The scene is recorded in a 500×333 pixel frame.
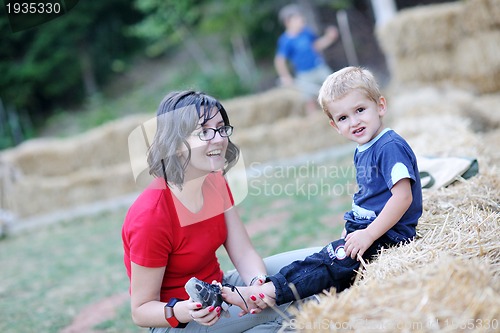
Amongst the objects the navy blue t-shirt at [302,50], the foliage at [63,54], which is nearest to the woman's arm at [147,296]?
the navy blue t-shirt at [302,50]

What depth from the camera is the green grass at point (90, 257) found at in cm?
396

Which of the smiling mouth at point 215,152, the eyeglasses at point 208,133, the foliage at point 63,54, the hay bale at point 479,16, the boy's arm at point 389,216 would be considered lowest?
the boy's arm at point 389,216

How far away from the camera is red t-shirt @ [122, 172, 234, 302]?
1.98 meters

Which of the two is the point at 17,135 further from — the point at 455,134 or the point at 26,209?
the point at 455,134

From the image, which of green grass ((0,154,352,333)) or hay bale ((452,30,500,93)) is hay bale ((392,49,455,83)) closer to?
hay bale ((452,30,500,93))

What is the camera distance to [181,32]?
14188 millimetres

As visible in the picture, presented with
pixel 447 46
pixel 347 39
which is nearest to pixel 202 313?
pixel 447 46

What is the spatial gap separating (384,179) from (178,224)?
859mm

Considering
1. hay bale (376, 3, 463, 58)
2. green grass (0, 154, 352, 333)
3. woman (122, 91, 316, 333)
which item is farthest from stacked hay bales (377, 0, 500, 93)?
woman (122, 91, 316, 333)

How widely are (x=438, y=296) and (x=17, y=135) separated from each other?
48.0 ft

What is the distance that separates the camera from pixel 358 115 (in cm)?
223

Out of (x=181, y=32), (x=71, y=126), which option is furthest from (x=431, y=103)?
(x=71, y=126)

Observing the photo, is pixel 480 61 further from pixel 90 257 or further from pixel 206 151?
pixel 206 151

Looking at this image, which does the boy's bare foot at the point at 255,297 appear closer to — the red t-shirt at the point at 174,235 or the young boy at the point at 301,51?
the red t-shirt at the point at 174,235
